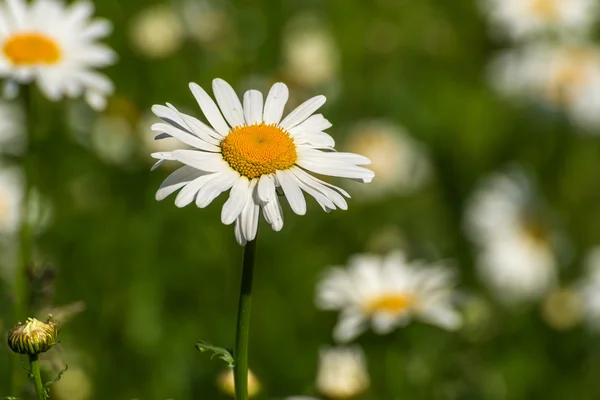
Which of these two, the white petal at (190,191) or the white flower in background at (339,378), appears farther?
the white flower in background at (339,378)

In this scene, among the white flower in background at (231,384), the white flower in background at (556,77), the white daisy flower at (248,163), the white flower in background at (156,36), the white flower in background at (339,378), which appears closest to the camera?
the white daisy flower at (248,163)

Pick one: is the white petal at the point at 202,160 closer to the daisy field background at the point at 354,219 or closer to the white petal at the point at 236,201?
the white petal at the point at 236,201

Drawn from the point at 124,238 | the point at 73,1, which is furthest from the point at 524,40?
the point at 124,238

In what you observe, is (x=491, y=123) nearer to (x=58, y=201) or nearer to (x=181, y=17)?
(x=181, y=17)

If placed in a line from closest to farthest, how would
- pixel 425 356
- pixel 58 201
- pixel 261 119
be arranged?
pixel 261 119 < pixel 425 356 < pixel 58 201

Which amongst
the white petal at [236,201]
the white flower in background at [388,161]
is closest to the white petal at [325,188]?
the white petal at [236,201]

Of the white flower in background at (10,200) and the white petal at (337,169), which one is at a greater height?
the white flower in background at (10,200)
